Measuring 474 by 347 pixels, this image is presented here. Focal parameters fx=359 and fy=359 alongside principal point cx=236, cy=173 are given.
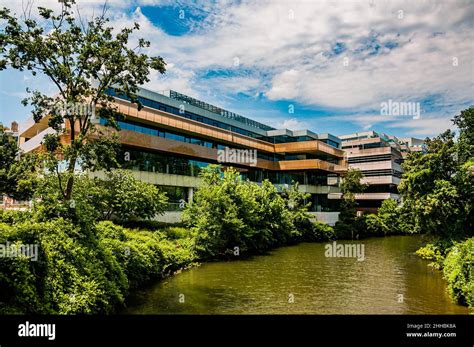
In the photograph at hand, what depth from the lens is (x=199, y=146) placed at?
117ft

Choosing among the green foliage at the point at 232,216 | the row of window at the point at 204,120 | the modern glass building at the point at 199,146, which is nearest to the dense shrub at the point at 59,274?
the modern glass building at the point at 199,146

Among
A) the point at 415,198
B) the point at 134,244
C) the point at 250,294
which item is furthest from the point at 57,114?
the point at 415,198

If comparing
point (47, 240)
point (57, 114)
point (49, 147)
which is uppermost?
point (57, 114)

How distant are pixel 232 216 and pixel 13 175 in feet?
50.6

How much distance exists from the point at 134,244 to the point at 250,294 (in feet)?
22.0

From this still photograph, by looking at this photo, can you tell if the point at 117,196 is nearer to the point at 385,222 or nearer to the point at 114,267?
the point at 114,267

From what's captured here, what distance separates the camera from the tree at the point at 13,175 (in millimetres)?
18895

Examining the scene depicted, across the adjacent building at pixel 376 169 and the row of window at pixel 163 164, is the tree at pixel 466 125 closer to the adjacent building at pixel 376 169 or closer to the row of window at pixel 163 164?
the row of window at pixel 163 164

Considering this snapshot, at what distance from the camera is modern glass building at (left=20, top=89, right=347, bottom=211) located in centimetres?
3015

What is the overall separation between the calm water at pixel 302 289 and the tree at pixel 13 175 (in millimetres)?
8493
